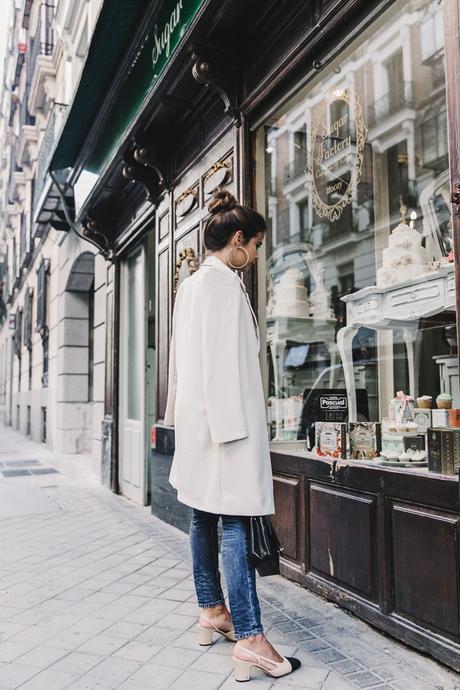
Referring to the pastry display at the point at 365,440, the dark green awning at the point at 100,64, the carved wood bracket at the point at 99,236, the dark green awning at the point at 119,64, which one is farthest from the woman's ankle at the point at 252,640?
the carved wood bracket at the point at 99,236

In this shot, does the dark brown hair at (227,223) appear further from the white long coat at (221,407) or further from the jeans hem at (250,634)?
the jeans hem at (250,634)

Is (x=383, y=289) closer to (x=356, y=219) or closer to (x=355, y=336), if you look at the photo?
(x=355, y=336)

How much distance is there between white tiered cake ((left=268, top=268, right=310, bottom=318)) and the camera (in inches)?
199

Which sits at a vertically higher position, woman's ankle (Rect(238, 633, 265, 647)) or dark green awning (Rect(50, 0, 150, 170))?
dark green awning (Rect(50, 0, 150, 170))

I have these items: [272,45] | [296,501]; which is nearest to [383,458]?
[296,501]

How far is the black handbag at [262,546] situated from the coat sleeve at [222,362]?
39 centimetres

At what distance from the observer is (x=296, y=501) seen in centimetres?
379

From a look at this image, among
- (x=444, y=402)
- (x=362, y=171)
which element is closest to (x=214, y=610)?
(x=444, y=402)

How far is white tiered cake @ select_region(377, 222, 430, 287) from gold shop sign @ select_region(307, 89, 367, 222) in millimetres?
722

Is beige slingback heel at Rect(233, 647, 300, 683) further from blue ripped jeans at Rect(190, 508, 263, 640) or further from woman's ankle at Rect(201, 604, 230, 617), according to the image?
woman's ankle at Rect(201, 604, 230, 617)

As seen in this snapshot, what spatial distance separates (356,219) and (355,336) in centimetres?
145

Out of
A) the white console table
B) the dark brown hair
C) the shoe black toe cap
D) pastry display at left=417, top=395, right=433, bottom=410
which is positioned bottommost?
the shoe black toe cap

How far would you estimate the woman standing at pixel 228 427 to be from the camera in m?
2.46

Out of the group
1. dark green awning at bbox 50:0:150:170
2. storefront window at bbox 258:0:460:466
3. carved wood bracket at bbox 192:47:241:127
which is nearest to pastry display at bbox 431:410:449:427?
storefront window at bbox 258:0:460:466
